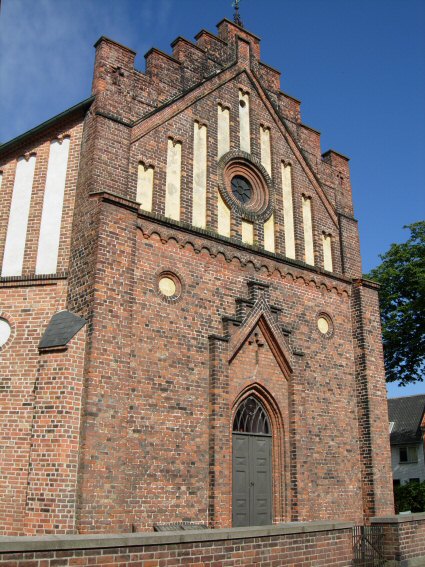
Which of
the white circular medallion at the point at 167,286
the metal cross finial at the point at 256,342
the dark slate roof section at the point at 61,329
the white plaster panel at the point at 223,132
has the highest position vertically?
the white plaster panel at the point at 223,132

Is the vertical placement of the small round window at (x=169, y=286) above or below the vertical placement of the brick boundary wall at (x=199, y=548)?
above

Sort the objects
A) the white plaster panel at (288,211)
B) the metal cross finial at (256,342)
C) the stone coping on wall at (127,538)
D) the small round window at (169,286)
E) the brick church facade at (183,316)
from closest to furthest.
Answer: the stone coping on wall at (127,538)
the brick church facade at (183,316)
the small round window at (169,286)
the metal cross finial at (256,342)
the white plaster panel at (288,211)

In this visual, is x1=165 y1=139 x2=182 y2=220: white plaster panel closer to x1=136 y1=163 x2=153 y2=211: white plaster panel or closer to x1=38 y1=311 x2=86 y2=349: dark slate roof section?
x1=136 y1=163 x2=153 y2=211: white plaster panel

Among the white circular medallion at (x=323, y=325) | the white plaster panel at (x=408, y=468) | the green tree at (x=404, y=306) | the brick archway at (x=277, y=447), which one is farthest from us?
the white plaster panel at (x=408, y=468)

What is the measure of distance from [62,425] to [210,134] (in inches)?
348

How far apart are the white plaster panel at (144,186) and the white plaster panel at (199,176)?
1282mm

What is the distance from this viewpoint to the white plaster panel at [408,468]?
1613 inches

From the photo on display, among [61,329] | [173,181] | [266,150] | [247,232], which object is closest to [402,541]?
[247,232]

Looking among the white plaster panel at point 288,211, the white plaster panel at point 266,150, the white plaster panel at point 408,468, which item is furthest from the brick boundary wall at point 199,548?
the white plaster panel at point 408,468

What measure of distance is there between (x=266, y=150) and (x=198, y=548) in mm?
12142

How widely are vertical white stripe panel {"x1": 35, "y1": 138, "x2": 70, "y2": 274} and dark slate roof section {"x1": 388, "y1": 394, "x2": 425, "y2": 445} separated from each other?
35.8 meters

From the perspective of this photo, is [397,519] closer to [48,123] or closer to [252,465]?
[252,465]

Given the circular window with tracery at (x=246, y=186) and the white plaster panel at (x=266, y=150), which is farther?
the white plaster panel at (x=266, y=150)

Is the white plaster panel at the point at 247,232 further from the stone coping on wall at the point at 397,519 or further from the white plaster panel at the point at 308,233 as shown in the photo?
the stone coping on wall at the point at 397,519
